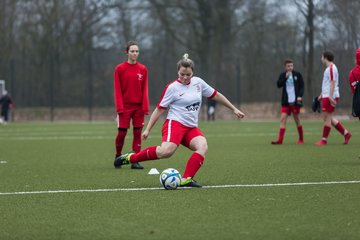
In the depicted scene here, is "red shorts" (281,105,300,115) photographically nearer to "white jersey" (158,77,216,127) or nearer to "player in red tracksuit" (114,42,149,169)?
"player in red tracksuit" (114,42,149,169)

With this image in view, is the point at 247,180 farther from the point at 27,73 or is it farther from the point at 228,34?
the point at 228,34

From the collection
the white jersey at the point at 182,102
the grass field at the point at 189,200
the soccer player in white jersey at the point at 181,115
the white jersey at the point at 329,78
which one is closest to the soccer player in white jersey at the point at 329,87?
the white jersey at the point at 329,78

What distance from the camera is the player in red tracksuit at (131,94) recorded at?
38.3 ft

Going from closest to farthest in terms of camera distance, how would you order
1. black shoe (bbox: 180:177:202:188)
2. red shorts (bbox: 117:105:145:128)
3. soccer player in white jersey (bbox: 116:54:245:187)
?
black shoe (bbox: 180:177:202:188)
soccer player in white jersey (bbox: 116:54:245:187)
red shorts (bbox: 117:105:145:128)

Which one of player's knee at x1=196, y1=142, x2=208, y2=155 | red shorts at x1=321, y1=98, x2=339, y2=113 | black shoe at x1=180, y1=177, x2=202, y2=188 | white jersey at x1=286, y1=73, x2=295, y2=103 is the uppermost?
white jersey at x1=286, y1=73, x2=295, y2=103

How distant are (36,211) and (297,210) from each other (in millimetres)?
2392

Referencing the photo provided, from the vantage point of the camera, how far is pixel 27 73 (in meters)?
41.7

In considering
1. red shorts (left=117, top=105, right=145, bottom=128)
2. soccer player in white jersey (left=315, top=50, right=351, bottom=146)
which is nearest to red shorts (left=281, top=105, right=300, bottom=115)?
soccer player in white jersey (left=315, top=50, right=351, bottom=146)

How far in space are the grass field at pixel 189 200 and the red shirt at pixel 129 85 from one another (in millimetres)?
1019

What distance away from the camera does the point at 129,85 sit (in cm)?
1172

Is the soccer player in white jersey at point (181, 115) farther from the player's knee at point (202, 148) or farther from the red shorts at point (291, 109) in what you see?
the red shorts at point (291, 109)

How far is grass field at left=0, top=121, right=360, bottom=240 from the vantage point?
6.03 m

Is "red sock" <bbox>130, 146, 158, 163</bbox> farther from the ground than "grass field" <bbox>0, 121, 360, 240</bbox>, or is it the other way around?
"red sock" <bbox>130, 146, 158, 163</bbox>

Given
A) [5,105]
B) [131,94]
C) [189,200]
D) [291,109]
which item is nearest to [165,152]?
[189,200]
